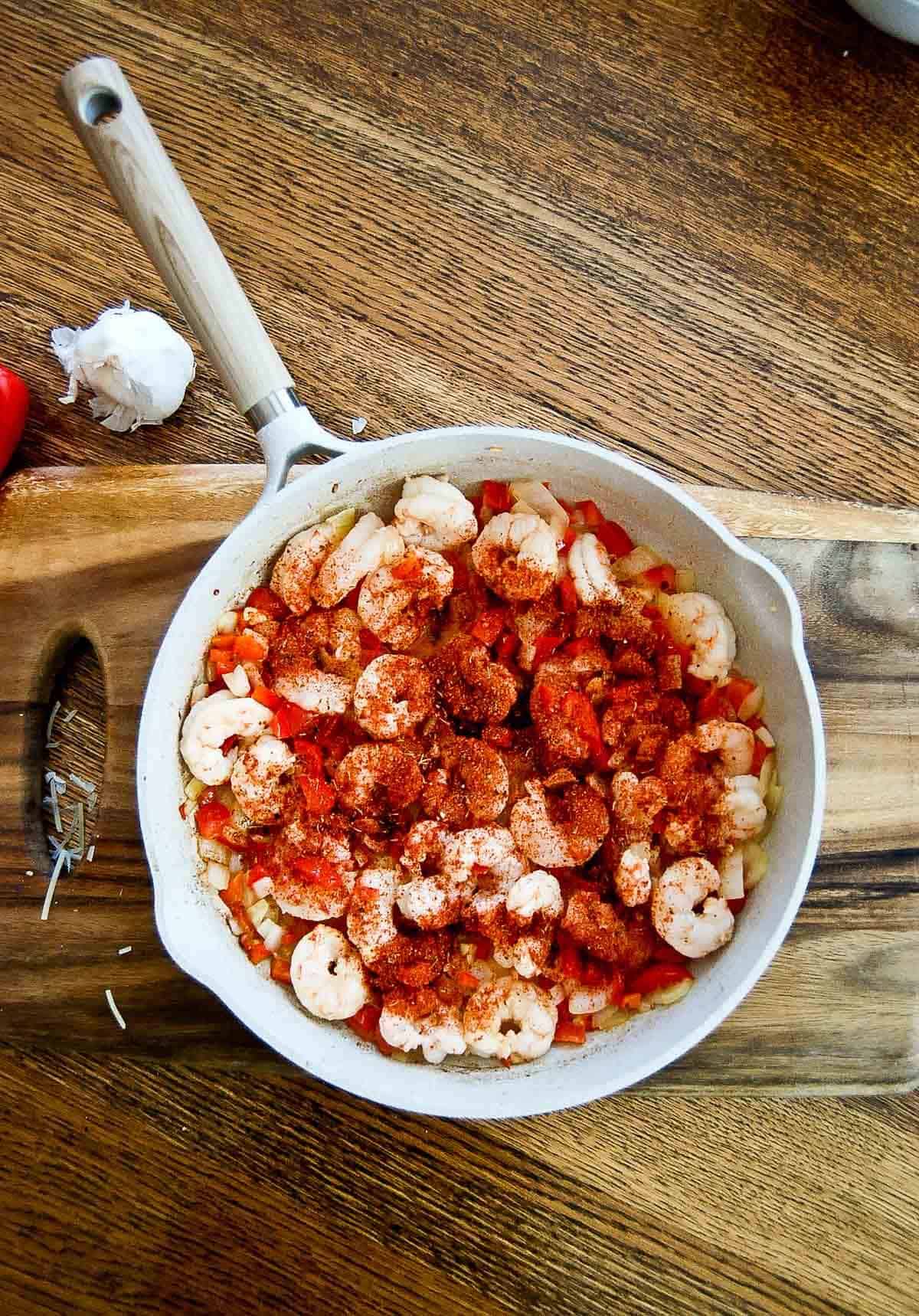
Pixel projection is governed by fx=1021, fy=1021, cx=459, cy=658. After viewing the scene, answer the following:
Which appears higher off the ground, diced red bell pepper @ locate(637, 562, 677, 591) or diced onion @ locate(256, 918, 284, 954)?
diced red bell pepper @ locate(637, 562, 677, 591)

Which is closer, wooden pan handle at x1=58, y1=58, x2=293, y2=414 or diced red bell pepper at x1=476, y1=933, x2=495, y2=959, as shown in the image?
wooden pan handle at x1=58, y1=58, x2=293, y2=414

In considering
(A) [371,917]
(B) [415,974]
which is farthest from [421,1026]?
(A) [371,917]

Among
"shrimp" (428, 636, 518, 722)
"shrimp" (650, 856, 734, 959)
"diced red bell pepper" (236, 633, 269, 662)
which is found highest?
"shrimp" (428, 636, 518, 722)

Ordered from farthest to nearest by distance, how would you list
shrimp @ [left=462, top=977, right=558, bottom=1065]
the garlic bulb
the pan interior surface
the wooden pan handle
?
1. the garlic bulb
2. shrimp @ [left=462, top=977, right=558, bottom=1065]
3. the pan interior surface
4. the wooden pan handle

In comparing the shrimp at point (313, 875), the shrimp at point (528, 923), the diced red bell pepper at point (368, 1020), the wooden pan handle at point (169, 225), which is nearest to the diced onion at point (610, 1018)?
the shrimp at point (528, 923)

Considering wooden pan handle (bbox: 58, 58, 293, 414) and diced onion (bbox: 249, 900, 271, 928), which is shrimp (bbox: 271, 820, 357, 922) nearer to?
diced onion (bbox: 249, 900, 271, 928)

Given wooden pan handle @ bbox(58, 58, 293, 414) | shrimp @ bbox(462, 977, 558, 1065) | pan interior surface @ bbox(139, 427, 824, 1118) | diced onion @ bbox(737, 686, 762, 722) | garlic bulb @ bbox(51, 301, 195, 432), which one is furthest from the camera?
garlic bulb @ bbox(51, 301, 195, 432)

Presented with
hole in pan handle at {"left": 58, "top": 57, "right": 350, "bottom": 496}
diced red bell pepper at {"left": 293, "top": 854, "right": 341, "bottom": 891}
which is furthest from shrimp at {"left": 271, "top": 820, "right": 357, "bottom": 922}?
hole in pan handle at {"left": 58, "top": 57, "right": 350, "bottom": 496}
